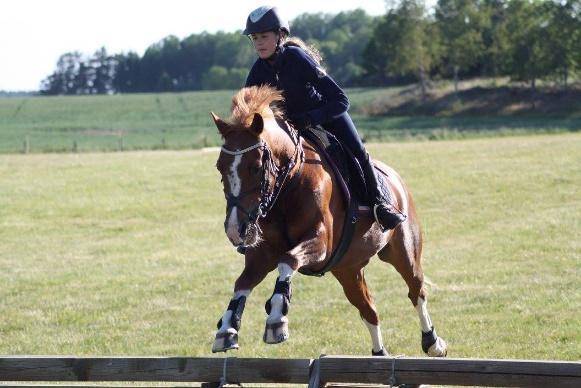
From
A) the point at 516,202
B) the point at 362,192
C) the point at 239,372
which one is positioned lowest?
the point at 516,202

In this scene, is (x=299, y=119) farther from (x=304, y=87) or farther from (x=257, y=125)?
(x=257, y=125)

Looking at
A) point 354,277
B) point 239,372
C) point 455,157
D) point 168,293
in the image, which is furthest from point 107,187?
point 239,372

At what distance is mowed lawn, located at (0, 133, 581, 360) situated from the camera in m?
12.7

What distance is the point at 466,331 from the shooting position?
496 inches

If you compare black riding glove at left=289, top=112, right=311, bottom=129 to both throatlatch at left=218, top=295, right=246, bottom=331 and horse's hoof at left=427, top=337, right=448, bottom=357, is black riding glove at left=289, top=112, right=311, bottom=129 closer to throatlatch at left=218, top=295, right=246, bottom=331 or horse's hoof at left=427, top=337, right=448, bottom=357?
throatlatch at left=218, top=295, right=246, bottom=331

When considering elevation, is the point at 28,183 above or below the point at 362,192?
below

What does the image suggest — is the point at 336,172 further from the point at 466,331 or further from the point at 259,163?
the point at 466,331

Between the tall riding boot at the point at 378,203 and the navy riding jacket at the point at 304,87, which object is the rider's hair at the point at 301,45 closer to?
the navy riding jacket at the point at 304,87

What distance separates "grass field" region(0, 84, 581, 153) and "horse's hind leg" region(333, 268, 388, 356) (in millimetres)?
39583

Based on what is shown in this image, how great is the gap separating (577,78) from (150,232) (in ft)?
205

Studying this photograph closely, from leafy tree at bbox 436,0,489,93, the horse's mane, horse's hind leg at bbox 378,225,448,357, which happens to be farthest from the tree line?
the horse's mane

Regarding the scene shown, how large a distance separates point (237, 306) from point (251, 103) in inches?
57.2

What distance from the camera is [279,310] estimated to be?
687cm

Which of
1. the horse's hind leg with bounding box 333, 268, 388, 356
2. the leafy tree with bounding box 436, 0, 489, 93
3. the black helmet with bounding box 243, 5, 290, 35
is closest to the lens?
the black helmet with bounding box 243, 5, 290, 35
